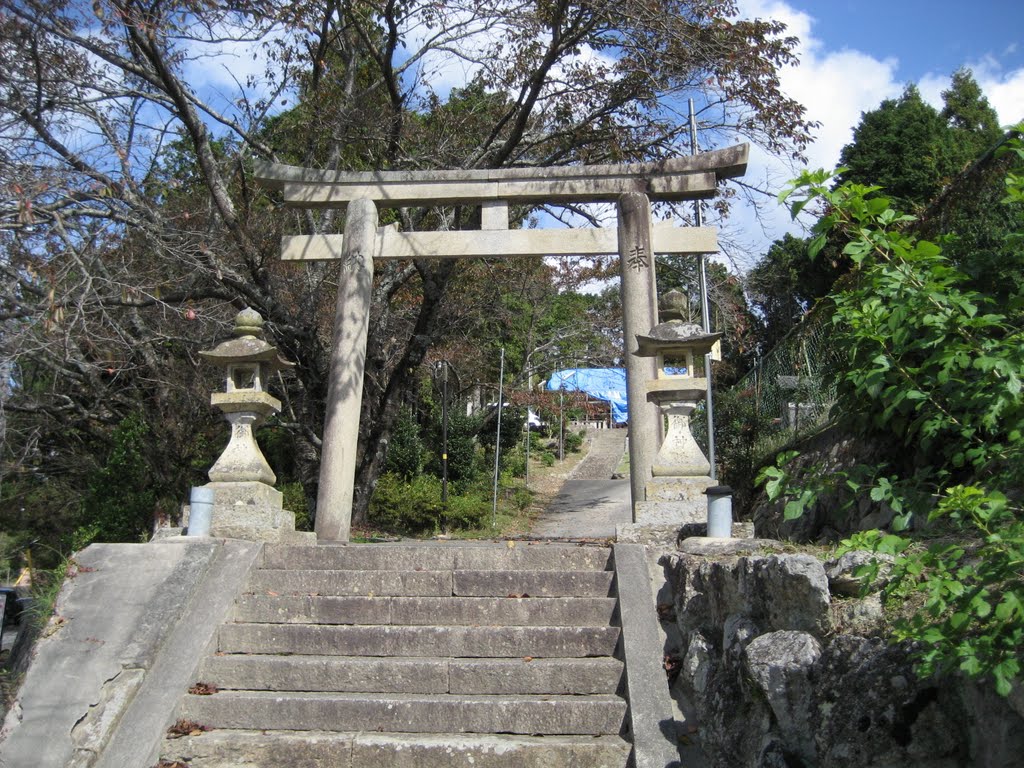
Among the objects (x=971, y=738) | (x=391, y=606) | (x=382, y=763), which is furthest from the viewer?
(x=391, y=606)

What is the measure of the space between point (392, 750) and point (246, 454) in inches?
139

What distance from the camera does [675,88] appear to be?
12172 mm

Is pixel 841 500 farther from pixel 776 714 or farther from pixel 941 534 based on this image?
pixel 776 714

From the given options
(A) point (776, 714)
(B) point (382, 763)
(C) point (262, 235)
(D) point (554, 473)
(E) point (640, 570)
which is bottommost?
(B) point (382, 763)

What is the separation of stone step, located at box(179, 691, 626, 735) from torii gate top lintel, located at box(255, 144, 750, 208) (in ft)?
19.0

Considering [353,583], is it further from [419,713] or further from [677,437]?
[677,437]

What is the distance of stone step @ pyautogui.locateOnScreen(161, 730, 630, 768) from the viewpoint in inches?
194

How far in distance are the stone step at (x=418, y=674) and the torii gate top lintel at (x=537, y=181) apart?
5.49 m

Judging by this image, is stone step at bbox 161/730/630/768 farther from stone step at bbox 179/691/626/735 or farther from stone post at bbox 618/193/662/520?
stone post at bbox 618/193/662/520

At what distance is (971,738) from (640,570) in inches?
119

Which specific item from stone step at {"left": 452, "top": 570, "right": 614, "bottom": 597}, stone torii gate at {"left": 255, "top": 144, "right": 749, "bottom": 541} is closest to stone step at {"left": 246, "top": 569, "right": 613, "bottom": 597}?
stone step at {"left": 452, "top": 570, "right": 614, "bottom": 597}

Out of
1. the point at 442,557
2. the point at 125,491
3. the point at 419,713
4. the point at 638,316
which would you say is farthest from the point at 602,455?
the point at 419,713

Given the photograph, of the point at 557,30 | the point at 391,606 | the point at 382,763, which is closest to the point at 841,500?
the point at 391,606

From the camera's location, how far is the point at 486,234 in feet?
31.0
